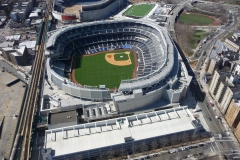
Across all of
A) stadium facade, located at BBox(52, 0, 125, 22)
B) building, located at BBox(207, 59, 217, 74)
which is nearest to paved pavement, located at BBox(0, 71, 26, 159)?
stadium facade, located at BBox(52, 0, 125, 22)

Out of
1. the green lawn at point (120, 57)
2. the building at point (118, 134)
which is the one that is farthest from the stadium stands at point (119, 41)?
the building at point (118, 134)

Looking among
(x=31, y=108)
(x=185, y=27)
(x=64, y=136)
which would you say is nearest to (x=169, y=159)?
(x=64, y=136)

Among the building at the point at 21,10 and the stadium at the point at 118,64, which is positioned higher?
the building at the point at 21,10

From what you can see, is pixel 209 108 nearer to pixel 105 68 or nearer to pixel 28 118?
pixel 105 68

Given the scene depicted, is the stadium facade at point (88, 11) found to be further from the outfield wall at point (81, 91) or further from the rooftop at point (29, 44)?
the outfield wall at point (81, 91)

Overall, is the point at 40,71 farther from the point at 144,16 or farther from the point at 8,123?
the point at 144,16

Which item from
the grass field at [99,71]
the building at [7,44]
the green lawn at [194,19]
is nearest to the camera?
the grass field at [99,71]

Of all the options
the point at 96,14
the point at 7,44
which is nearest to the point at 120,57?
the point at 96,14

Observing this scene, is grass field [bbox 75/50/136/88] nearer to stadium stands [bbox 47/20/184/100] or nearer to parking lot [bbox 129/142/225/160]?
stadium stands [bbox 47/20/184/100]
